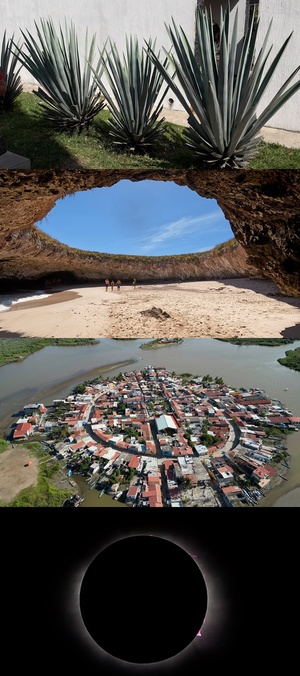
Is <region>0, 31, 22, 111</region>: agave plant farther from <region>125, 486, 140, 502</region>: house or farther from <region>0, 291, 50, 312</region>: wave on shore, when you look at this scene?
<region>125, 486, 140, 502</region>: house

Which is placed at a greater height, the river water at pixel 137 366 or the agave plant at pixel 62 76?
the agave plant at pixel 62 76

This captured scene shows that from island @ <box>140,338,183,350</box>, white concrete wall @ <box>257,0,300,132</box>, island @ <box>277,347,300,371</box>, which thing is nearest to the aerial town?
island @ <box>140,338,183,350</box>

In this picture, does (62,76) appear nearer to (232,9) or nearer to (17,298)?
(232,9)

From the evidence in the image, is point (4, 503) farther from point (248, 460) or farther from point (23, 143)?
point (23, 143)
